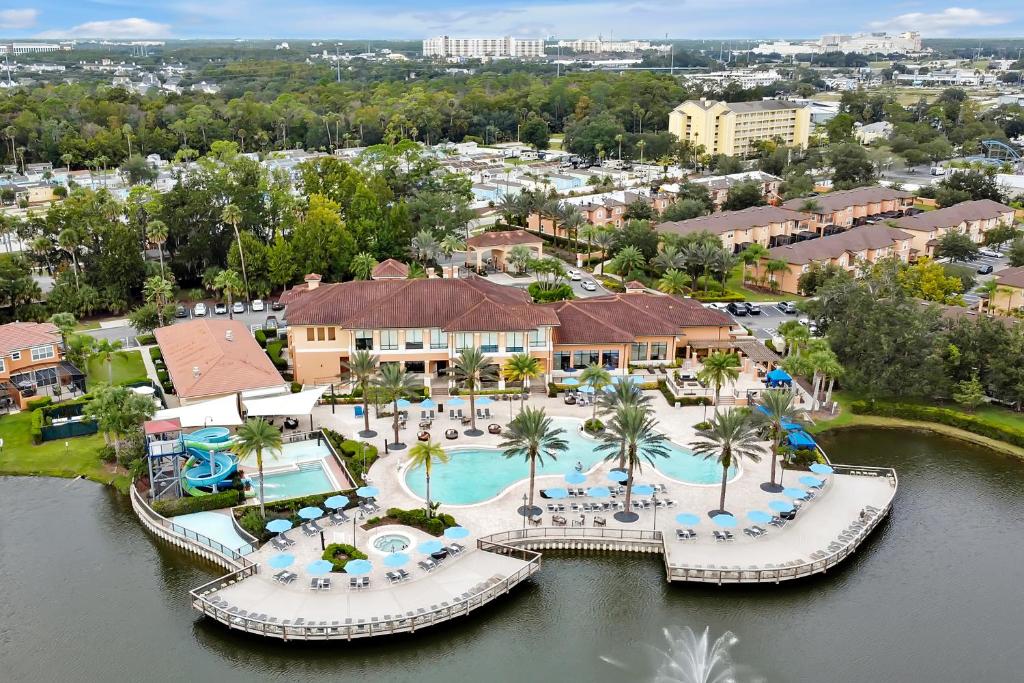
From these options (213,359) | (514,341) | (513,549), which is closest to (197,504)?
(213,359)

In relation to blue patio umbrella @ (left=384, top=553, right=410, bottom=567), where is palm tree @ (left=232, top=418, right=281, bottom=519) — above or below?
above

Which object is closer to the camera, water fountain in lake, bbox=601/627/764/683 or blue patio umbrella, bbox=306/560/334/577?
water fountain in lake, bbox=601/627/764/683

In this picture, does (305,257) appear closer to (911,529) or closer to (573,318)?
(573,318)

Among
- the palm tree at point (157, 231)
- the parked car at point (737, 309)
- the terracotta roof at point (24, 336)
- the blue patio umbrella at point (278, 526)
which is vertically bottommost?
the blue patio umbrella at point (278, 526)

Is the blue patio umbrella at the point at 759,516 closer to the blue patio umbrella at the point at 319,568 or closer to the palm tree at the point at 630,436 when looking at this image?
the palm tree at the point at 630,436

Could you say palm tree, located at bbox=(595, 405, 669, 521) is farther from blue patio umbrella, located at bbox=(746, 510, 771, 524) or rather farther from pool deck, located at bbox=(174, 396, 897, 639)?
blue patio umbrella, located at bbox=(746, 510, 771, 524)

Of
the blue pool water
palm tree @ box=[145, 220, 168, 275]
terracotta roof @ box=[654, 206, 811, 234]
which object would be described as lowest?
the blue pool water

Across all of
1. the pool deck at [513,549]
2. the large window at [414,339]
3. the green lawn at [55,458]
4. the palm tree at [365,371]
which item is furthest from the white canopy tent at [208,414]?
the large window at [414,339]

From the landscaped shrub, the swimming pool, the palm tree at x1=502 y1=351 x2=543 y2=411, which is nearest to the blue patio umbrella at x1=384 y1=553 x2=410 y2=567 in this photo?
the landscaped shrub
